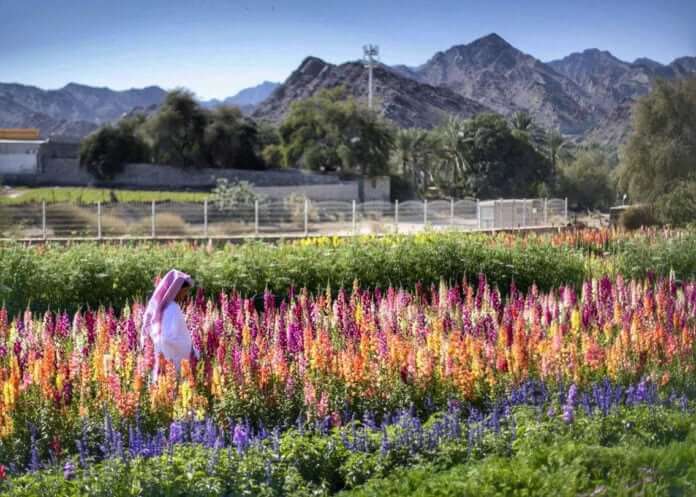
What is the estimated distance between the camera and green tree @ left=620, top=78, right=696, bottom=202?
28406 millimetres

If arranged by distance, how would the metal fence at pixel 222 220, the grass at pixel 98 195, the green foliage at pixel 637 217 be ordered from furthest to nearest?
the grass at pixel 98 195 → the green foliage at pixel 637 217 → the metal fence at pixel 222 220

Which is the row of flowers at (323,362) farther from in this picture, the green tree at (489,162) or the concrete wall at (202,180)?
the green tree at (489,162)

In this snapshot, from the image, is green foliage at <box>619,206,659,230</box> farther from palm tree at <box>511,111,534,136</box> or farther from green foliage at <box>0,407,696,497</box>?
palm tree at <box>511,111,534,136</box>

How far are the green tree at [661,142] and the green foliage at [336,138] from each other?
20.6m

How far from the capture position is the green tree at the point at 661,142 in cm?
2841

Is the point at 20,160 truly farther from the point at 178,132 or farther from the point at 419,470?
the point at 419,470

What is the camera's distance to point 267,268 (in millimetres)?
11281

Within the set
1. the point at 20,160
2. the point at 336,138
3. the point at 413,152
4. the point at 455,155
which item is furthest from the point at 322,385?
the point at 20,160

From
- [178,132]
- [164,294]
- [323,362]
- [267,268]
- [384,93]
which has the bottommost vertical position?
[323,362]

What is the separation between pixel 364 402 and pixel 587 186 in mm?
53805

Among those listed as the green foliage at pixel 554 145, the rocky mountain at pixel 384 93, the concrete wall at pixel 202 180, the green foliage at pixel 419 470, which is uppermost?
the rocky mountain at pixel 384 93

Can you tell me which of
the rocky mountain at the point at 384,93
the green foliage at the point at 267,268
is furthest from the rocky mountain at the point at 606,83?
the green foliage at the point at 267,268

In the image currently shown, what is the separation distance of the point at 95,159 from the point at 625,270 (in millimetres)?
44864

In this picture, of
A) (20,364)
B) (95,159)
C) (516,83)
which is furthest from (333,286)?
(516,83)
